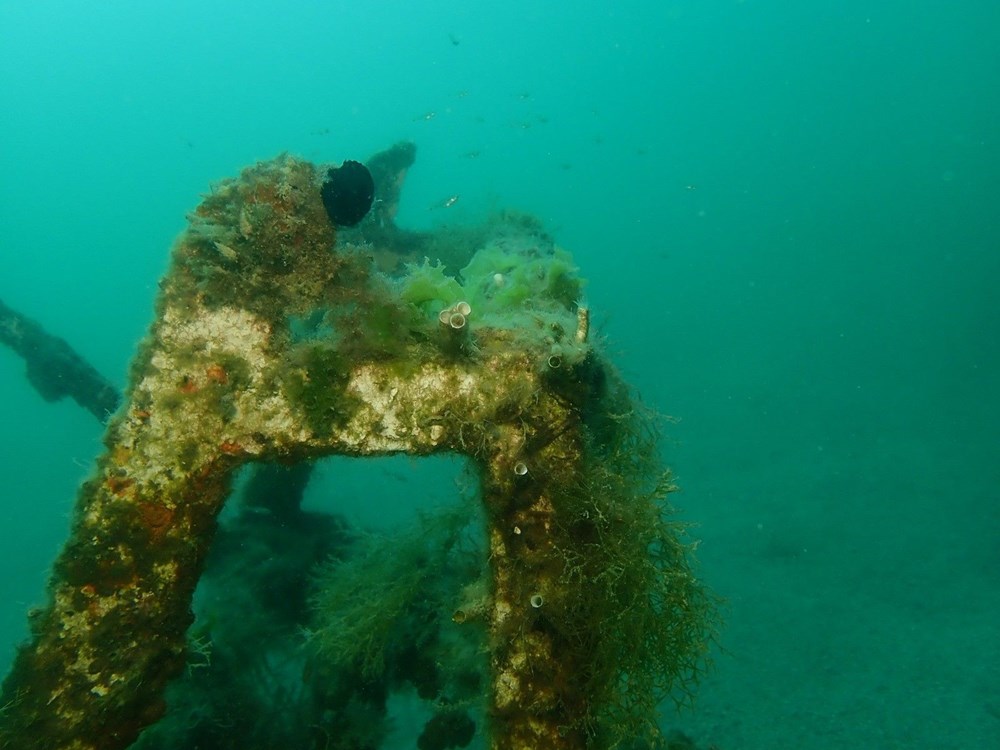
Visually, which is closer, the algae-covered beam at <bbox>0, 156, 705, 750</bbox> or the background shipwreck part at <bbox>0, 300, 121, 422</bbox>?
the algae-covered beam at <bbox>0, 156, 705, 750</bbox>

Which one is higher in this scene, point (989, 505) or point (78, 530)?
point (989, 505)

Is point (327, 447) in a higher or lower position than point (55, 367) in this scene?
lower

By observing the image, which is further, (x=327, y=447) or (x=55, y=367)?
(x=55, y=367)

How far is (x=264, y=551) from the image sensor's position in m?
8.23

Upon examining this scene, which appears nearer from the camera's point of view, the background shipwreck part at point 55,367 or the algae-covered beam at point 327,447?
the algae-covered beam at point 327,447

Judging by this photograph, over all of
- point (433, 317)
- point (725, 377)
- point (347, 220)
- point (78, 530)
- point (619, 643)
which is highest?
point (725, 377)

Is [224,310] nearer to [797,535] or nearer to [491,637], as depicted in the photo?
[491,637]

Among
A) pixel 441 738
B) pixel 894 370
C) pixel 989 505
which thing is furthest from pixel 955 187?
pixel 441 738

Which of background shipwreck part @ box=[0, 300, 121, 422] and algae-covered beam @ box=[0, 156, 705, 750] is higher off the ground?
background shipwreck part @ box=[0, 300, 121, 422]

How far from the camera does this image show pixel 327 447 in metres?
3.54

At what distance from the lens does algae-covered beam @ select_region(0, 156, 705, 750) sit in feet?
10.8

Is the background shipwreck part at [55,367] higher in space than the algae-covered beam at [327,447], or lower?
higher

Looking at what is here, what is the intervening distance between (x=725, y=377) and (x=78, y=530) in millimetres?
48867

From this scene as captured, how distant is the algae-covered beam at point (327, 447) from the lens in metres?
3.29
